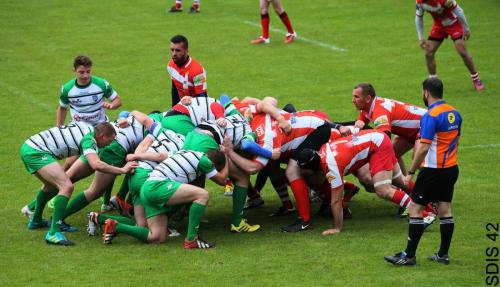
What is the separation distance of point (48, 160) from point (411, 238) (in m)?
4.38

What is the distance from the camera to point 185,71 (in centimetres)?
1260

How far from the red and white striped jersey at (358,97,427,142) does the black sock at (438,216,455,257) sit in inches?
79.6

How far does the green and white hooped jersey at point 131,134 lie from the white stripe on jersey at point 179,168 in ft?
3.53

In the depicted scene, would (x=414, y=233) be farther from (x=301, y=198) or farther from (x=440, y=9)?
(x=440, y=9)

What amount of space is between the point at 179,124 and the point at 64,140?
56.0 inches

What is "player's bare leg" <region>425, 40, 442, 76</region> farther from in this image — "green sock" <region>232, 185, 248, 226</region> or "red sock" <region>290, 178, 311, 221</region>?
"green sock" <region>232, 185, 248, 226</region>

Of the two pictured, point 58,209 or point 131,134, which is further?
point 131,134

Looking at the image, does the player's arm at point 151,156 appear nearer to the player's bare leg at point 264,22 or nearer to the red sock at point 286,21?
the player's bare leg at point 264,22

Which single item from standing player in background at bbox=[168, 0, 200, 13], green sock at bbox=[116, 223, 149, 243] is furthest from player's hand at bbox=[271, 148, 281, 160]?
standing player in background at bbox=[168, 0, 200, 13]

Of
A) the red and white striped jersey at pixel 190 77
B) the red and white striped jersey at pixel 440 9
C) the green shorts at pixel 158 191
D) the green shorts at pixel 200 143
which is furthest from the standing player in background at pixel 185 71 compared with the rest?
the red and white striped jersey at pixel 440 9

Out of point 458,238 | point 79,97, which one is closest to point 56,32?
point 79,97

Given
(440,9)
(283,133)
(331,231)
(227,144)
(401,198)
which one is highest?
(440,9)

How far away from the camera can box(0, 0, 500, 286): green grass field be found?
9.43 meters

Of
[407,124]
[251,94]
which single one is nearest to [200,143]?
[407,124]
